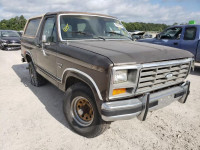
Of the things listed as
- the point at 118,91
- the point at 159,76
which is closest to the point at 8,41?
the point at 118,91

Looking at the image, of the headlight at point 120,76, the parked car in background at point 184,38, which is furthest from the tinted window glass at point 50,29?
the parked car in background at point 184,38

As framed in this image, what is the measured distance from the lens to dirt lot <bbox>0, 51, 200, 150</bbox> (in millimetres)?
2445

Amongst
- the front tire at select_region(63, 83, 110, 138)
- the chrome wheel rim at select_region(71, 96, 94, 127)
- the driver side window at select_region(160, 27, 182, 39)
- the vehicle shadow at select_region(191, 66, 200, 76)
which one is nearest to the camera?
the front tire at select_region(63, 83, 110, 138)

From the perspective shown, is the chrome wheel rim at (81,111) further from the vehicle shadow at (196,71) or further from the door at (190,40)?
the vehicle shadow at (196,71)

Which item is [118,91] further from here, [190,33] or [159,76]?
[190,33]

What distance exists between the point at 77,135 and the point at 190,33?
602cm

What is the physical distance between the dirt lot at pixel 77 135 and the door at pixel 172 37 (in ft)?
11.0

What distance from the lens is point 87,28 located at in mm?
3227

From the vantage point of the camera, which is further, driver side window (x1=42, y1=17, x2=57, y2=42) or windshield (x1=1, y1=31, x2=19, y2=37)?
windshield (x1=1, y1=31, x2=19, y2=37)

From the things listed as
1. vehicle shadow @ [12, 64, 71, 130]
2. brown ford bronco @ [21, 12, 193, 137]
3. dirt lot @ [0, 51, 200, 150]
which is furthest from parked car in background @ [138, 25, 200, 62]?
vehicle shadow @ [12, 64, 71, 130]

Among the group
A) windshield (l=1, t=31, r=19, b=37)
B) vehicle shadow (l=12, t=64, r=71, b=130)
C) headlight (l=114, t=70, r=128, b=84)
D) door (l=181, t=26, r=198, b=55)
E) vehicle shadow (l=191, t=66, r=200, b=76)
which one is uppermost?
windshield (l=1, t=31, r=19, b=37)

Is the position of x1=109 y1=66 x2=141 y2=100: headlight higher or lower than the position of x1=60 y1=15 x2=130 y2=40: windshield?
lower

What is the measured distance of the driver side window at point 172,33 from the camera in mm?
6788

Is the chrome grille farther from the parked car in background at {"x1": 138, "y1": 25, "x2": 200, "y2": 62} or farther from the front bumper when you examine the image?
the parked car in background at {"x1": 138, "y1": 25, "x2": 200, "y2": 62}
